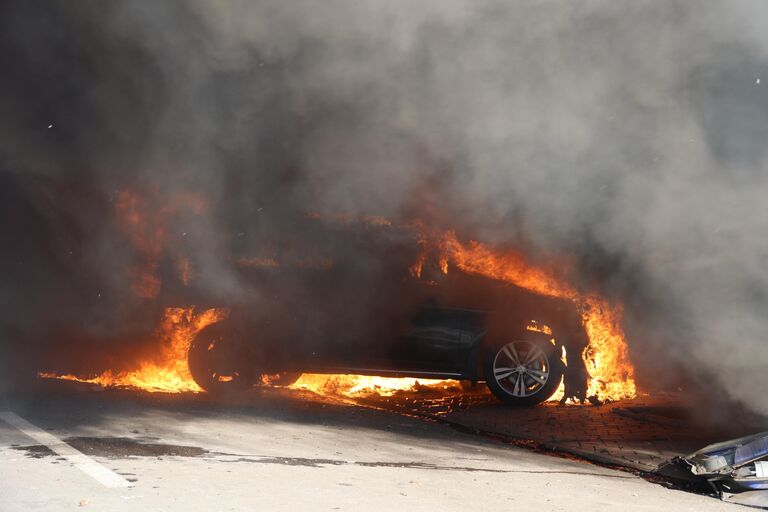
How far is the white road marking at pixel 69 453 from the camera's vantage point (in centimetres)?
430

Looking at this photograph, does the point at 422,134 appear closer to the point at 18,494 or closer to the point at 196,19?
the point at 196,19

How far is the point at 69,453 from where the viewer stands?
4.91 meters

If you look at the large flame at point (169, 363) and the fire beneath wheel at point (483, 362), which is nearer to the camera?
the fire beneath wheel at point (483, 362)

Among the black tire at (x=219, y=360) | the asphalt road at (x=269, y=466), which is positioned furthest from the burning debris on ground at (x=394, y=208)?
the asphalt road at (x=269, y=466)

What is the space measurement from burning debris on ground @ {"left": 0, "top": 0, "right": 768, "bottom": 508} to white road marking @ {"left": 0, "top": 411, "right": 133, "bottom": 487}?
1466mm

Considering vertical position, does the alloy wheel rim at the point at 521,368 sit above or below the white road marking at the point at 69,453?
above

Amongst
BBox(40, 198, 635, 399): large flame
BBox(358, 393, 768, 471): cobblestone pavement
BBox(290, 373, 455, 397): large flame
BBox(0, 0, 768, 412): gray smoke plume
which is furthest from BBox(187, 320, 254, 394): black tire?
BBox(358, 393, 768, 471): cobblestone pavement

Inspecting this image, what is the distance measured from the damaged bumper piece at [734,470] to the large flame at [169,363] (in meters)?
5.06

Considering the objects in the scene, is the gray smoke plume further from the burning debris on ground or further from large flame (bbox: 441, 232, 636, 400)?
large flame (bbox: 441, 232, 636, 400)

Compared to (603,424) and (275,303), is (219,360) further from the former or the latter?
(603,424)

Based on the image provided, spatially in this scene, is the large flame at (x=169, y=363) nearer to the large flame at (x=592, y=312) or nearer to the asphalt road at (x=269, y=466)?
the asphalt road at (x=269, y=466)

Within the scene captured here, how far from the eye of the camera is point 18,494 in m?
3.96

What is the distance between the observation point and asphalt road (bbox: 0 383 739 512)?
13.5 ft

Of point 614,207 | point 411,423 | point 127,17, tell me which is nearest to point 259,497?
point 411,423
